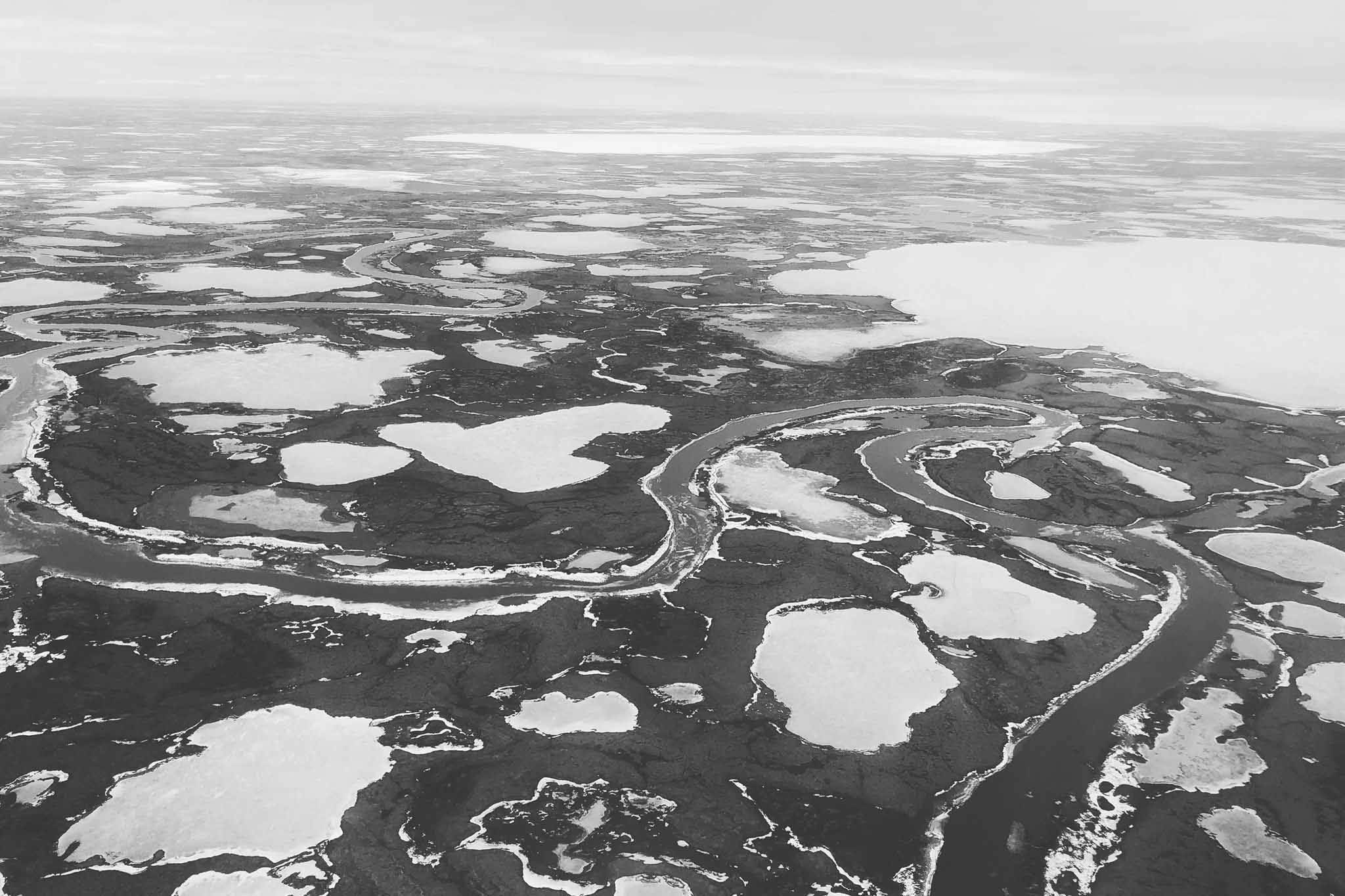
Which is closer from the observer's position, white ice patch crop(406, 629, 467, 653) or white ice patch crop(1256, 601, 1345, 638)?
white ice patch crop(406, 629, 467, 653)

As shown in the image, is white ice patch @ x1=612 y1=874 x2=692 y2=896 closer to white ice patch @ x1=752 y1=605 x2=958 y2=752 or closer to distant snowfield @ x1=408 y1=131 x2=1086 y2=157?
white ice patch @ x1=752 y1=605 x2=958 y2=752

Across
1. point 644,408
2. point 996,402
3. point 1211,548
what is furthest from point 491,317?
point 1211,548

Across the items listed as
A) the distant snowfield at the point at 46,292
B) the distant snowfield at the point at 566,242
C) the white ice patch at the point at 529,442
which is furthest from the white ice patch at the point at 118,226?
the white ice patch at the point at 529,442

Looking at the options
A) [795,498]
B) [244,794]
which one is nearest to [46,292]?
[795,498]

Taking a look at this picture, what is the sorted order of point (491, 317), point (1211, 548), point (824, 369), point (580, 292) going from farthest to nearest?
1. point (580, 292)
2. point (491, 317)
3. point (824, 369)
4. point (1211, 548)

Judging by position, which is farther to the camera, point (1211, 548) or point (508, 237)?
point (508, 237)

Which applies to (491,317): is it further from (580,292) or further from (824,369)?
(824,369)

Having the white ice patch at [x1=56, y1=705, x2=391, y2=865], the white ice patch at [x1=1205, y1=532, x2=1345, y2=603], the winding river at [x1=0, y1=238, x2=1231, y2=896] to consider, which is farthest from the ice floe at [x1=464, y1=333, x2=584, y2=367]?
the white ice patch at [x1=1205, y1=532, x2=1345, y2=603]
